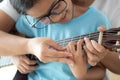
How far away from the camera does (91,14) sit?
3.60 feet

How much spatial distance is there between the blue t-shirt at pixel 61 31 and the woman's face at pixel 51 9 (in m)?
0.11

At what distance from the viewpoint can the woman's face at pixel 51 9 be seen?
976 millimetres

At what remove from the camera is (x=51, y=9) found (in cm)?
99

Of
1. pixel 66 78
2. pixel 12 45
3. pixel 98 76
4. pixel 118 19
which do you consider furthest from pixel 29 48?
pixel 118 19

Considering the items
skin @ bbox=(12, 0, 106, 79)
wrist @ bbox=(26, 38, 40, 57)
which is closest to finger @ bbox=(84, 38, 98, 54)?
skin @ bbox=(12, 0, 106, 79)

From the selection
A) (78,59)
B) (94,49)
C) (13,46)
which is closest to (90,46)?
(94,49)

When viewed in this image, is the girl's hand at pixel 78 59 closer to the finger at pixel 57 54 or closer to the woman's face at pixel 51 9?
the finger at pixel 57 54

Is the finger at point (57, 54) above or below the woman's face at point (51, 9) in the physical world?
below

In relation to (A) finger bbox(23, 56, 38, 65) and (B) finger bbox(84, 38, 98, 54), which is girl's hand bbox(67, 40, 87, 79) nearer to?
(B) finger bbox(84, 38, 98, 54)

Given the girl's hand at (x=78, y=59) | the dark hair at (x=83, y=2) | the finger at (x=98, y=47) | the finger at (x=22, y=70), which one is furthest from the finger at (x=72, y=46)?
the finger at (x=22, y=70)

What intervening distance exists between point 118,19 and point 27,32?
1.80 feet

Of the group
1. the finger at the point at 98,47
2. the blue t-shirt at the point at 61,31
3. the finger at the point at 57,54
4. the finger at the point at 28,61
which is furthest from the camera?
the finger at the point at 28,61

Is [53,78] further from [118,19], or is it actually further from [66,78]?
[118,19]

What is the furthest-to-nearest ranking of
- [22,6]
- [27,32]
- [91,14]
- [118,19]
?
1. [118,19]
2. [27,32]
3. [91,14]
4. [22,6]
